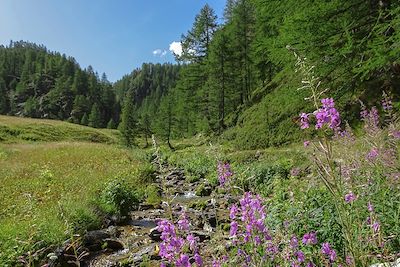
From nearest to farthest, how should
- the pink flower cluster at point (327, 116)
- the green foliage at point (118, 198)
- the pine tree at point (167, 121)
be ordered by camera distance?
the pink flower cluster at point (327, 116)
the green foliage at point (118, 198)
the pine tree at point (167, 121)

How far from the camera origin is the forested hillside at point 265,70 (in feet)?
32.4

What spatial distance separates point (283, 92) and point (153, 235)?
597 cm

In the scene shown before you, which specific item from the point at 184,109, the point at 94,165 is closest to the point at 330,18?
the point at 94,165

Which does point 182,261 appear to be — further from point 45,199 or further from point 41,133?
point 41,133

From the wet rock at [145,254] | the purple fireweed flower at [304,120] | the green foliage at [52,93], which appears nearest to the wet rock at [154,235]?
the wet rock at [145,254]

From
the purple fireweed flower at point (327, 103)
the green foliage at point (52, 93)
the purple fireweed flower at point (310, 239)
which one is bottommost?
the purple fireweed flower at point (310, 239)

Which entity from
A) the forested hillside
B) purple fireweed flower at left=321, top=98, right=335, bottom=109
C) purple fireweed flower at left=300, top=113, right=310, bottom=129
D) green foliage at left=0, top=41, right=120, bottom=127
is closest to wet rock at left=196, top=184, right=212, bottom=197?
the forested hillside

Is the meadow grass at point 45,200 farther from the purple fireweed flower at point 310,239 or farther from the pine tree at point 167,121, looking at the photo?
the pine tree at point 167,121

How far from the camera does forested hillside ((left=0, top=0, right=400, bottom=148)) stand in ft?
32.4

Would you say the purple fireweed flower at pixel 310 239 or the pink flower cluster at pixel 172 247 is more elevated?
the pink flower cluster at pixel 172 247

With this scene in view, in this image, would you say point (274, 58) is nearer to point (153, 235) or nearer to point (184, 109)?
point (153, 235)

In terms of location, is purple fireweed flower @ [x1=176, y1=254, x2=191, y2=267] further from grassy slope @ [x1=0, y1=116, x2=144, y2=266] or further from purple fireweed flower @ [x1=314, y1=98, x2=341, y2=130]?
purple fireweed flower @ [x1=314, y1=98, x2=341, y2=130]

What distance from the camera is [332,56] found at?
33.6 feet

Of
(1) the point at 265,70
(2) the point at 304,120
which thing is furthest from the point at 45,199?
(1) the point at 265,70
